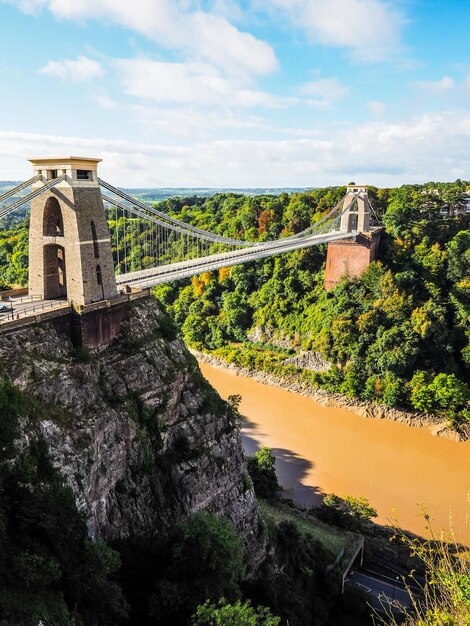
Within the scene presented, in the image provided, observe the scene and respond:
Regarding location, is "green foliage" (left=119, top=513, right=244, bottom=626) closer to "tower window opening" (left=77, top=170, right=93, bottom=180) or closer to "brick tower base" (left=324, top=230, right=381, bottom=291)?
"tower window opening" (left=77, top=170, right=93, bottom=180)

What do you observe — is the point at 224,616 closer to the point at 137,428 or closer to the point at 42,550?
the point at 42,550

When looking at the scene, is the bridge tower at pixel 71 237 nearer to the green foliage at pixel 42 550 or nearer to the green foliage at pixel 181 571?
the green foliage at pixel 42 550

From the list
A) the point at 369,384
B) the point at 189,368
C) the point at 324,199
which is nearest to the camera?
the point at 189,368

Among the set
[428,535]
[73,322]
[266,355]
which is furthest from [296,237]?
[73,322]

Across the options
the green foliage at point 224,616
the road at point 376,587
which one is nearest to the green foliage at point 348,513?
the road at point 376,587

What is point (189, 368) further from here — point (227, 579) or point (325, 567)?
point (325, 567)

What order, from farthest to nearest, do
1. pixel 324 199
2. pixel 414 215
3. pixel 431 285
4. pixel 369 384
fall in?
pixel 324 199, pixel 414 215, pixel 431 285, pixel 369 384
